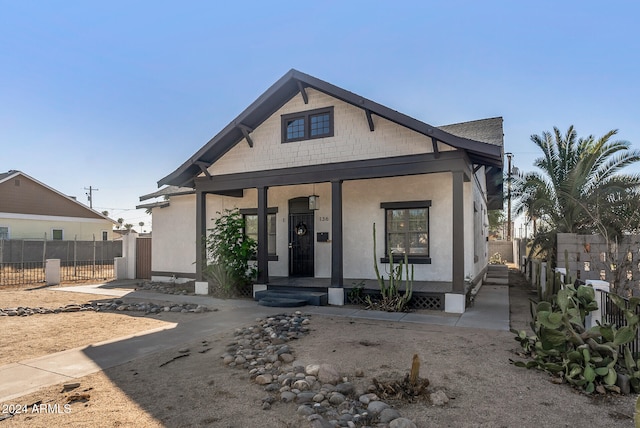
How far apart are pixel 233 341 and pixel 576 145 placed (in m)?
13.1

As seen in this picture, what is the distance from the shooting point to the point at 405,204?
1052 centimetres

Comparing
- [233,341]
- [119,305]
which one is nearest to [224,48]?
[119,305]

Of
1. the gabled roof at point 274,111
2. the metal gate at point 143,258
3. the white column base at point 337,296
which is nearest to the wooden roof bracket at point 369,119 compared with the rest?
the gabled roof at point 274,111

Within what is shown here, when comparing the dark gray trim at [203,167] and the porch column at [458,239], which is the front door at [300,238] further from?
the porch column at [458,239]

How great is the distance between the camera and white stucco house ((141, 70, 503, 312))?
898cm

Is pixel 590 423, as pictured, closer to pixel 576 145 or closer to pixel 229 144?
pixel 229 144

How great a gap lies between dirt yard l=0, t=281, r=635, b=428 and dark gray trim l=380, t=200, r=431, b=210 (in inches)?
178

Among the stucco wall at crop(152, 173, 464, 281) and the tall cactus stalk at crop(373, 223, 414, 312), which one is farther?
the stucco wall at crop(152, 173, 464, 281)

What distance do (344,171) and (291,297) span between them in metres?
3.56

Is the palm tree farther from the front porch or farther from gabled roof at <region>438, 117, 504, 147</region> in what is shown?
the front porch

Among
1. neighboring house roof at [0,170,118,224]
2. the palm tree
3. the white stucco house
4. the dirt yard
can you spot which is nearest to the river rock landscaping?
the dirt yard

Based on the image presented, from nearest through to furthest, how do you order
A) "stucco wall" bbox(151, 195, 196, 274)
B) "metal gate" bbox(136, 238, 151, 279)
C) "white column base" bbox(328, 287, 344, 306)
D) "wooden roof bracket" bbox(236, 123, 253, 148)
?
"white column base" bbox(328, 287, 344, 306), "wooden roof bracket" bbox(236, 123, 253, 148), "stucco wall" bbox(151, 195, 196, 274), "metal gate" bbox(136, 238, 151, 279)

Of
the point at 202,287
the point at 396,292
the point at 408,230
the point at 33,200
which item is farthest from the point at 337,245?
the point at 33,200

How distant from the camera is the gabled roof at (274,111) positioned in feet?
27.4
